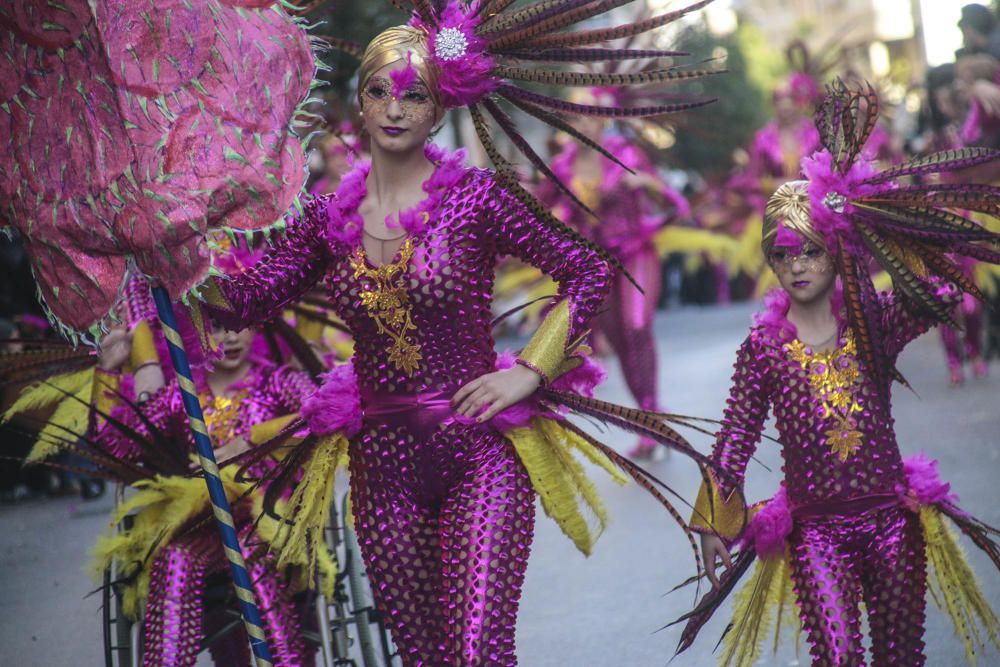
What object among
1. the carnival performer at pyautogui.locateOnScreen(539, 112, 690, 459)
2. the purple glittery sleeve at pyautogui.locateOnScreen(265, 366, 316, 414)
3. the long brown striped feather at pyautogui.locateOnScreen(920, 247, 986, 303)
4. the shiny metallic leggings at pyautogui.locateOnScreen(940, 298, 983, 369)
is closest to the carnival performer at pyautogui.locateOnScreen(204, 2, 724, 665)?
the long brown striped feather at pyautogui.locateOnScreen(920, 247, 986, 303)

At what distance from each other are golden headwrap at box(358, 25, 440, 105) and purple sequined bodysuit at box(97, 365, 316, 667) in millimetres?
1265

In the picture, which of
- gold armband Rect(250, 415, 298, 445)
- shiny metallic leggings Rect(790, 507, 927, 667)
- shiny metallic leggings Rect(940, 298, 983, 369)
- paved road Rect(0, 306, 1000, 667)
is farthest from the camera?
shiny metallic leggings Rect(940, 298, 983, 369)

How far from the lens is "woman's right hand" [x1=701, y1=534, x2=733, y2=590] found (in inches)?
149

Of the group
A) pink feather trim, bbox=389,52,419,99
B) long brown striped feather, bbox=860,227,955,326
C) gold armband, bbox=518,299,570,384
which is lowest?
gold armband, bbox=518,299,570,384

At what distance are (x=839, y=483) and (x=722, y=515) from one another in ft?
1.04

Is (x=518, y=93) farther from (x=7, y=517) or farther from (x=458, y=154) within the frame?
(x=7, y=517)

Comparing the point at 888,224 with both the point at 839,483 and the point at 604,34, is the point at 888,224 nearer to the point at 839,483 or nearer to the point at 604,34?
the point at 839,483

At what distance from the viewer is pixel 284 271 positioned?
368 cm

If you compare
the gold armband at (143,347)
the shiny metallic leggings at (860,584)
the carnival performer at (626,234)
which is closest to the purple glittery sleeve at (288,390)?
the gold armband at (143,347)

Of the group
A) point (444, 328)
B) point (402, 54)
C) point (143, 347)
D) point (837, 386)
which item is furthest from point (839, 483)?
point (143, 347)

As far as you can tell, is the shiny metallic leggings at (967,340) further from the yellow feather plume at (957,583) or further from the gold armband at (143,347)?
the gold armband at (143,347)

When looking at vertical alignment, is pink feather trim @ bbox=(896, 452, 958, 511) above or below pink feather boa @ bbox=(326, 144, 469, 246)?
below

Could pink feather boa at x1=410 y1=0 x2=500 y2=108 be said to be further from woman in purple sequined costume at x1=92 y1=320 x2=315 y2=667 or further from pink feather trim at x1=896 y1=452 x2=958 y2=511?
pink feather trim at x1=896 y1=452 x2=958 y2=511

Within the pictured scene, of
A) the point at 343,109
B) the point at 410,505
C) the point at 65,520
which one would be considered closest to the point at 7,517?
the point at 65,520
